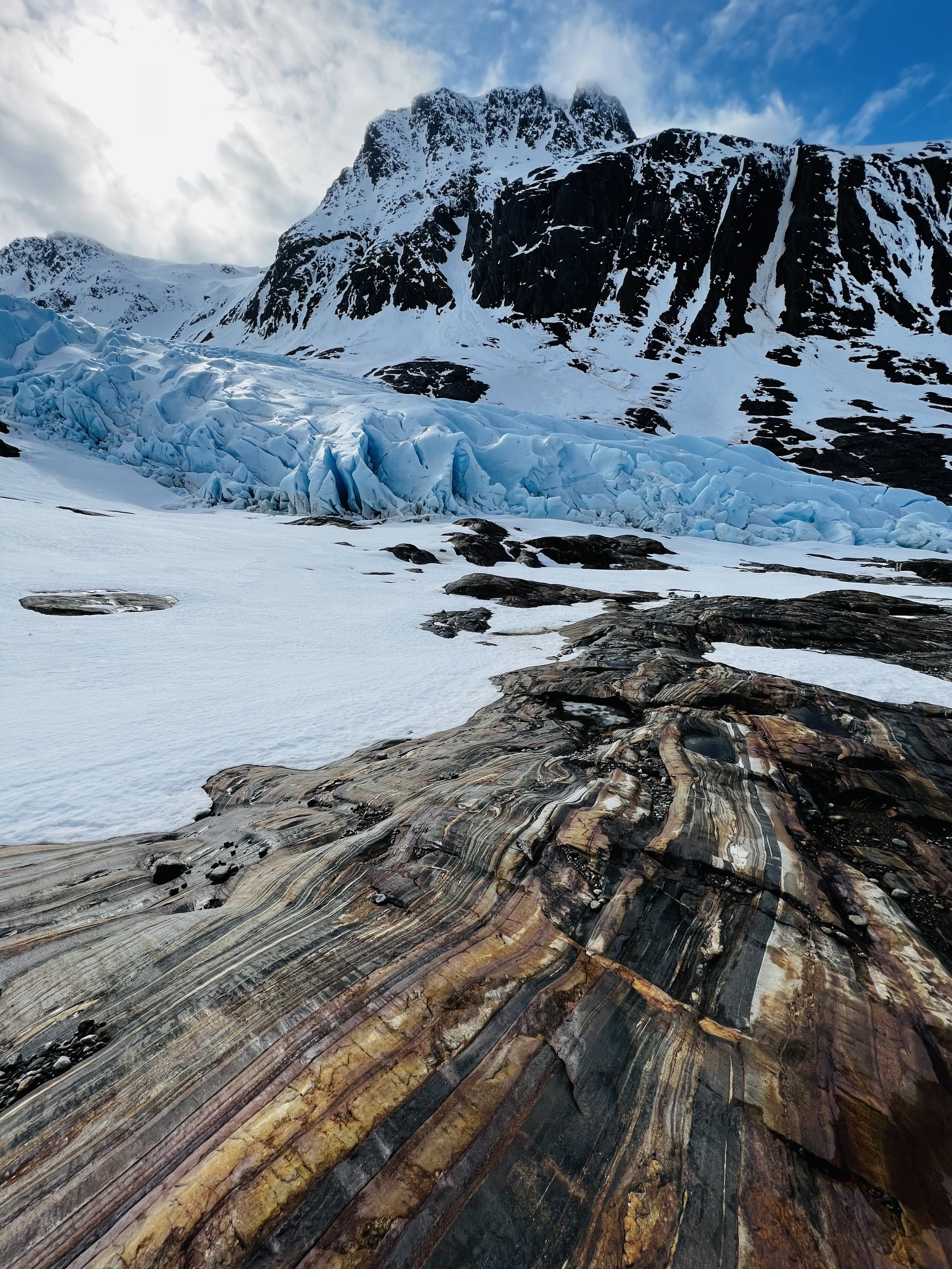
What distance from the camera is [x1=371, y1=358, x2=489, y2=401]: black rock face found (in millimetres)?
65125

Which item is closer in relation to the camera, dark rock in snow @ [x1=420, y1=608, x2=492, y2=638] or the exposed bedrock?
the exposed bedrock

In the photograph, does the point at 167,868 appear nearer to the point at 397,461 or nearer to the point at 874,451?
the point at 397,461

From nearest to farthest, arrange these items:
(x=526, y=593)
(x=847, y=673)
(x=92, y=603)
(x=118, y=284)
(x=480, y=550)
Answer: (x=847, y=673)
(x=92, y=603)
(x=526, y=593)
(x=480, y=550)
(x=118, y=284)

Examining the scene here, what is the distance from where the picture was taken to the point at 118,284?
154m

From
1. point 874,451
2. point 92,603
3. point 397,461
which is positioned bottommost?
point 92,603

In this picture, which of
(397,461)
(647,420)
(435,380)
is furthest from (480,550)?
(435,380)

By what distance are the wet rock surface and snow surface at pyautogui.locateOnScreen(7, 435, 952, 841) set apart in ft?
0.97

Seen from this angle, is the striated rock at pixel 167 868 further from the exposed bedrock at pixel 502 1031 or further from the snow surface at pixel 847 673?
the snow surface at pixel 847 673

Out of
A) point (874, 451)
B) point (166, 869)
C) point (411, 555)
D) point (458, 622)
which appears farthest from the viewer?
point (874, 451)

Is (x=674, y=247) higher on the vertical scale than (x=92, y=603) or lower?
higher

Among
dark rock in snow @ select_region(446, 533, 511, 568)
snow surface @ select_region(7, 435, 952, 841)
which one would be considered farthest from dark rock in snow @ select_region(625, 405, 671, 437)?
snow surface @ select_region(7, 435, 952, 841)

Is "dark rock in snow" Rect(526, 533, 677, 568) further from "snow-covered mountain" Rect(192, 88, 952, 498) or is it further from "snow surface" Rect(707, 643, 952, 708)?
"snow-covered mountain" Rect(192, 88, 952, 498)

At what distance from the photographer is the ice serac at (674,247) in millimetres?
88500

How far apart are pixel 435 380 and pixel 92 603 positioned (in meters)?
65.6
